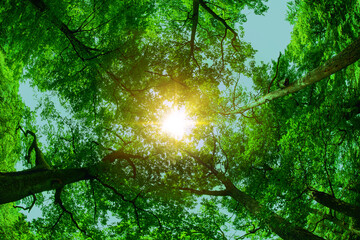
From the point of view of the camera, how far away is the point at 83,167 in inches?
253

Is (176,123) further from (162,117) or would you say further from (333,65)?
(333,65)

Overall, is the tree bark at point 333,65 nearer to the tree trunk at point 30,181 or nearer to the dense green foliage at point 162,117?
the dense green foliage at point 162,117

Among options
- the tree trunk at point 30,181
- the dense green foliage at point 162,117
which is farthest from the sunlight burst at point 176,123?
the tree trunk at point 30,181

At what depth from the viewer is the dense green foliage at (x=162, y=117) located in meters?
5.76

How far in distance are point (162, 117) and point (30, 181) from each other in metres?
5.84

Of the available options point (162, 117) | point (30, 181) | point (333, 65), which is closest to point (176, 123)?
point (162, 117)

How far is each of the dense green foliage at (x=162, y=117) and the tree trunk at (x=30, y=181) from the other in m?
0.26

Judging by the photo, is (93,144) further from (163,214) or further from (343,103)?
(343,103)

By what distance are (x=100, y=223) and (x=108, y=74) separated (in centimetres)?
556

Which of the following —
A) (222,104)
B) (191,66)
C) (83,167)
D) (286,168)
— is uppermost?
(191,66)

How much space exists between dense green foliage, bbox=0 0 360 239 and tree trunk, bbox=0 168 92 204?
259 mm

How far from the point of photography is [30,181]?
4.92m

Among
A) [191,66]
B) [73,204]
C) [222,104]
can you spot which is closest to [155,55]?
[191,66]

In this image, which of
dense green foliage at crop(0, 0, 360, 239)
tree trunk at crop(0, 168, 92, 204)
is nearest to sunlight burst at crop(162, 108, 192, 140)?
dense green foliage at crop(0, 0, 360, 239)
